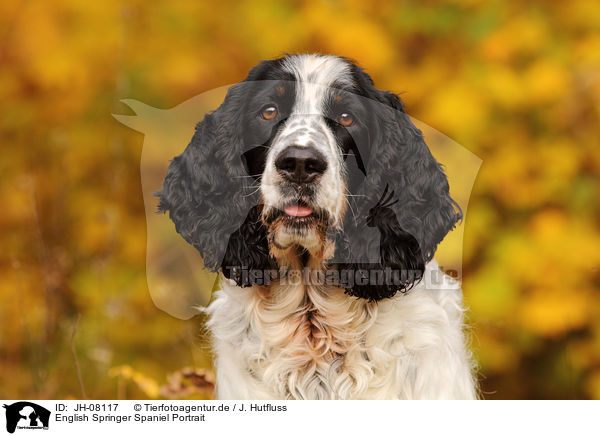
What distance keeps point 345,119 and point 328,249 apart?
0.56 metres

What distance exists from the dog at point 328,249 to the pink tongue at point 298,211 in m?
0.05

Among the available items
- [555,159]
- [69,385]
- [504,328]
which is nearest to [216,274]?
[69,385]

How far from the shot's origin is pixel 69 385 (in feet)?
10.4

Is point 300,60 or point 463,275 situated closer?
point 300,60

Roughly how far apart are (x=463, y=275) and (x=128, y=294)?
1.66 meters

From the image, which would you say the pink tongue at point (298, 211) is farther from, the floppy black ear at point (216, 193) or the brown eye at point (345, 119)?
the brown eye at point (345, 119)

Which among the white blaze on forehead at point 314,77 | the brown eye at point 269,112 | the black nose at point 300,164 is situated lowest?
the black nose at point 300,164

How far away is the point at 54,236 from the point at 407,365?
1.84m

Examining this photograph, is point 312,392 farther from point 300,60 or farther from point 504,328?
point 300,60

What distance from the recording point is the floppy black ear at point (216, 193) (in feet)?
9.17
